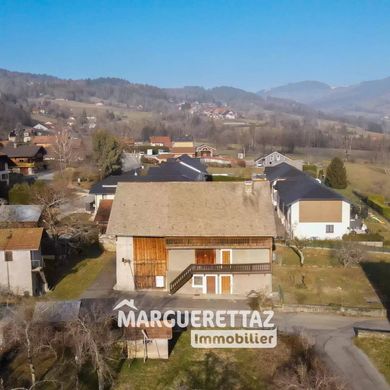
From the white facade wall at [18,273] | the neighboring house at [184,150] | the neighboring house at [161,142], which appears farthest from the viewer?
the neighboring house at [161,142]

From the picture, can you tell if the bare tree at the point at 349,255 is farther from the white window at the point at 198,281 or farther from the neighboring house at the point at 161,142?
the neighboring house at the point at 161,142

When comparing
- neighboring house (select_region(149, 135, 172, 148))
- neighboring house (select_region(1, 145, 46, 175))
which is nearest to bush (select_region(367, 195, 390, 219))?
neighboring house (select_region(1, 145, 46, 175))

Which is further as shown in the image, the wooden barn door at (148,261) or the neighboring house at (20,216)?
the neighboring house at (20,216)

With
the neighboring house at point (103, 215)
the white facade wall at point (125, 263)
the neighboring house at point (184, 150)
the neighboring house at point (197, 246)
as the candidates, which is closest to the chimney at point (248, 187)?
the neighboring house at point (197, 246)

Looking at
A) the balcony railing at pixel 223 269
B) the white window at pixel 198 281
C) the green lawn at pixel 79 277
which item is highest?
the balcony railing at pixel 223 269

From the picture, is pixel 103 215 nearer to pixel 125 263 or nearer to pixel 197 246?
pixel 125 263

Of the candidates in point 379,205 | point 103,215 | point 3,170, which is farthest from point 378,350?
point 3,170

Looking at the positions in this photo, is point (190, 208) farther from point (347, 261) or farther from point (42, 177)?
point (42, 177)
